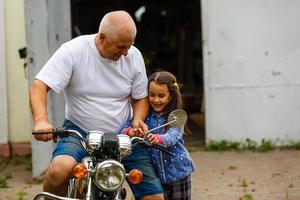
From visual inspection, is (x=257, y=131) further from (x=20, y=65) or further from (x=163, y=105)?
(x=163, y=105)

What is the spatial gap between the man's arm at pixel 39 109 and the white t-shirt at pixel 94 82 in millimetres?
73

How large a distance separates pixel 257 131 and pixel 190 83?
6792mm

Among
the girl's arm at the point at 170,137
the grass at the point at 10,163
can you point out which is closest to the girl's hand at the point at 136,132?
the girl's arm at the point at 170,137

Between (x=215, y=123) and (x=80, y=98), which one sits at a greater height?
(x=80, y=98)

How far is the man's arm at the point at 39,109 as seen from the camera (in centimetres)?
403

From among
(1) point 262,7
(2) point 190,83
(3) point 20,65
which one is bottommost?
(2) point 190,83

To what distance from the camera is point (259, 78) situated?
358 inches

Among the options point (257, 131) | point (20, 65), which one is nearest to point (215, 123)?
point (257, 131)

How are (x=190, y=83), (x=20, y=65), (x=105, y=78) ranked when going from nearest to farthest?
(x=105, y=78)
(x=20, y=65)
(x=190, y=83)

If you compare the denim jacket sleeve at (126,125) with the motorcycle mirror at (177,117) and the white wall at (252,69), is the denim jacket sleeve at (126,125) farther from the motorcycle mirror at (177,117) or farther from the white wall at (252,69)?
the white wall at (252,69)

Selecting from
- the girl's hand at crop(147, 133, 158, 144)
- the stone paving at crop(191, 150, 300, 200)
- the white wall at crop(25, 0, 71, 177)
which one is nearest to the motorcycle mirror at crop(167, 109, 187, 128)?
the girl's hand at crop(147, 133, 158, 144)

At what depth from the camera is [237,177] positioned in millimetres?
7672

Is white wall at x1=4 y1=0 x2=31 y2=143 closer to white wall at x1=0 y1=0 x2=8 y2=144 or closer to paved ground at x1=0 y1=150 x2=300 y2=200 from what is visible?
white wall at x1=0 y1=0 x2=8 y2=144

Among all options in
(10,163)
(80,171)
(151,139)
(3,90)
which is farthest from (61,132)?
(3,90)
